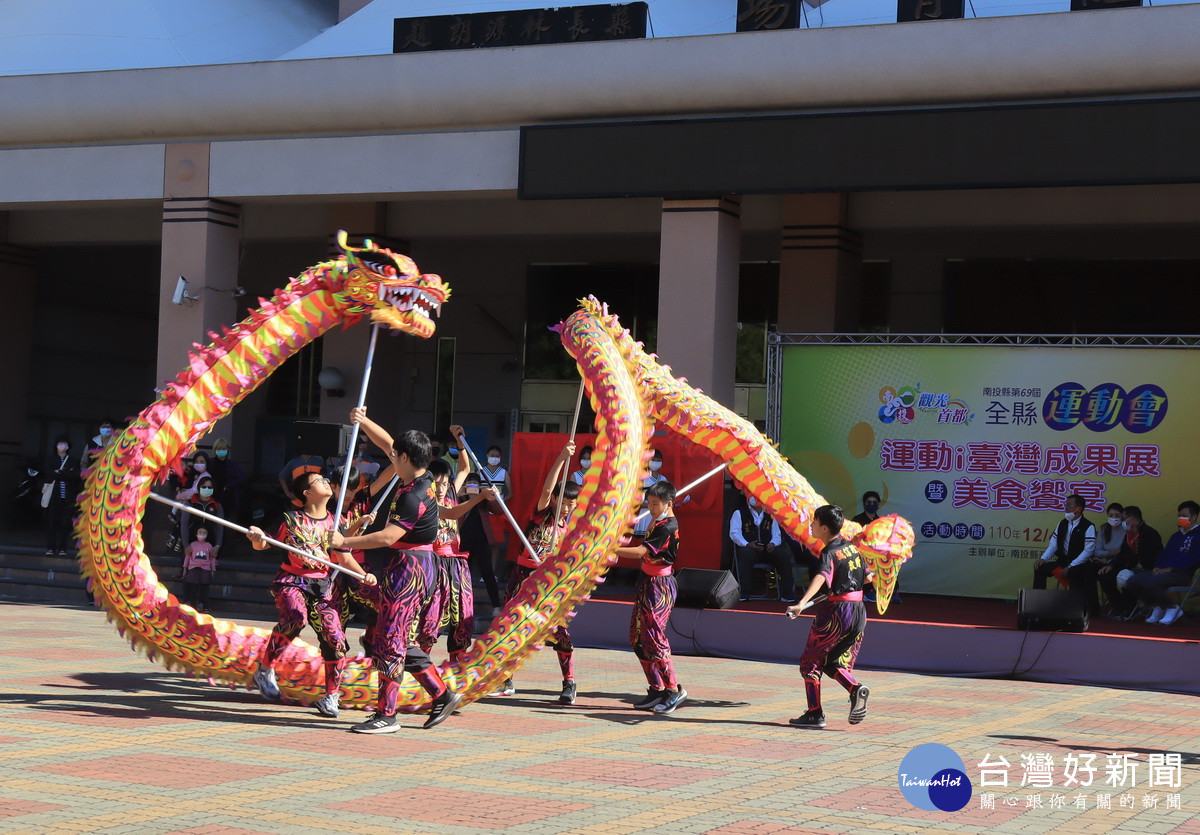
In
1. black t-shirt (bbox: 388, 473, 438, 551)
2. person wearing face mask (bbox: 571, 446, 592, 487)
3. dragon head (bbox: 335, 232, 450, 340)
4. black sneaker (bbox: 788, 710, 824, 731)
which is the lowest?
black sneaker (bbox: 788, 710, 824, 731)

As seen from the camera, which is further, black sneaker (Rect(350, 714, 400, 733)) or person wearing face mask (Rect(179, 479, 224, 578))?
person wearing face mask (Rect(179, 479, 224, 578))

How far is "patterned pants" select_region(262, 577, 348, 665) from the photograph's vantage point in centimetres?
941

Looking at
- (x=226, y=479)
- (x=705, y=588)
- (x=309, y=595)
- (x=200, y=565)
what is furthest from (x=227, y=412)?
(x=226, y=479)

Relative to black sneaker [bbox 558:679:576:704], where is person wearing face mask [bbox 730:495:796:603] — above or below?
above

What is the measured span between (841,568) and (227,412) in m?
4.35

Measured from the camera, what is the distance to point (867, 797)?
7.14m

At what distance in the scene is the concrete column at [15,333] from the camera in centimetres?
2592

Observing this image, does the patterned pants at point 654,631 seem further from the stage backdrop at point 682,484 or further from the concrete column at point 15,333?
the concrete column at point 15,333

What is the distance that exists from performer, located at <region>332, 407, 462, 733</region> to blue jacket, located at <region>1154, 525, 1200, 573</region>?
9511 millimetres

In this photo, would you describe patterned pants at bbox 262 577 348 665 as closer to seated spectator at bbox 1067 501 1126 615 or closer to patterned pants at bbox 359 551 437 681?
patterned pants at bbox 359 551 437 681

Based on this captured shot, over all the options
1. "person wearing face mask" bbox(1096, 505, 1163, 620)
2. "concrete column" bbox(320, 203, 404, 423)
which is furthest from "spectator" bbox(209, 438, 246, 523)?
"person wearing face mask" bbox(1096, 505, 1163, 620)

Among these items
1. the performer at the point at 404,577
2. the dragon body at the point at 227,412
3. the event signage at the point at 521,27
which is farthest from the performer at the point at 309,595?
the event signage at the point at 521,27

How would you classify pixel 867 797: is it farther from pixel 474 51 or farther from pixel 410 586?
pixel 474 51

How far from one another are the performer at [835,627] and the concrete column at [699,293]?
26.2 feet
